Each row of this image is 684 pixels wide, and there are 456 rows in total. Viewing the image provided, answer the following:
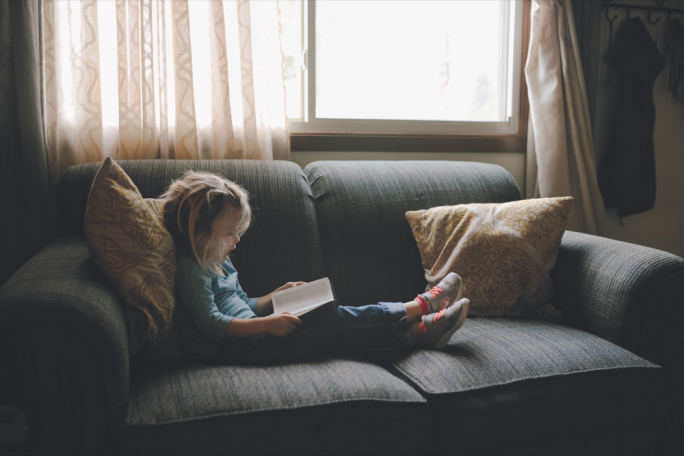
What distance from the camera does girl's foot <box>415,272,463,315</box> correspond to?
4.60ft

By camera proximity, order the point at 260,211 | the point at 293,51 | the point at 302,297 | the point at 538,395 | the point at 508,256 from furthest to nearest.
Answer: the point at 293,51 < the point at 260,211 < the point at 508,256 < the point at 302,297 < the point at 538,395

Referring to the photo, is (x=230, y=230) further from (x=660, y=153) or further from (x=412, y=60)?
(x=660, y=153)

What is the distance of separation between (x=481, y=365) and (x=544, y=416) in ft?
0.58

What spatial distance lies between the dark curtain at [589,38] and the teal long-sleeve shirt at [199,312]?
2015 millimetres

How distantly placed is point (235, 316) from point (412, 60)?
5.37ft

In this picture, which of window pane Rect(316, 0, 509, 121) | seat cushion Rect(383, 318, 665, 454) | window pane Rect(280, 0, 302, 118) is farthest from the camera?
window pane Rect(316, 0, 509, 121)

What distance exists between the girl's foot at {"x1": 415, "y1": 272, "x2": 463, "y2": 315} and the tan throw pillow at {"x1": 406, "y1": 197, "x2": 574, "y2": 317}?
0.07 meters

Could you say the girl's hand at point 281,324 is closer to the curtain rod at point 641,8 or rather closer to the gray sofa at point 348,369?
the gray sofa at point 348,369

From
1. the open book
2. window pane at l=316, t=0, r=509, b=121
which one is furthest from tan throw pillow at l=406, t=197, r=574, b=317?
window pane at l=316, t=0, r=509, b=121

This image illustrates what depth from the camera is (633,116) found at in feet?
7.68

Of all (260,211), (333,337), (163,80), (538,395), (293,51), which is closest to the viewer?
(538,395)

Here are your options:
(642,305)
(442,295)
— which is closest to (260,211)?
(442,295)

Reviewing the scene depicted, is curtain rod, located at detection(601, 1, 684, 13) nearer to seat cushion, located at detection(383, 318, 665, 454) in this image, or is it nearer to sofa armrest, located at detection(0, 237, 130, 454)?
seat cushion, located at detection(383, 318, 665, 454)

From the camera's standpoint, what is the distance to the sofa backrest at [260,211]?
1.49m
